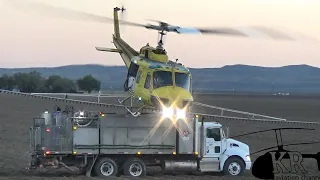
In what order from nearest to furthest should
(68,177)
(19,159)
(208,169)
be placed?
(68,177), (208,169), (19,159)

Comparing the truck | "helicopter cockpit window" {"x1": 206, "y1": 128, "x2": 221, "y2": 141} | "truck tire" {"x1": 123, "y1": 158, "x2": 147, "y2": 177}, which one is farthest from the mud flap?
"helicopter cockpit window" {"x1": 206, "y1": 128, "x2": 221, "y2": 141}

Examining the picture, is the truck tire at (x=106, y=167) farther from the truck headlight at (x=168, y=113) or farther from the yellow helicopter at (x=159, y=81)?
the truck headlight at (x=168, y=113)

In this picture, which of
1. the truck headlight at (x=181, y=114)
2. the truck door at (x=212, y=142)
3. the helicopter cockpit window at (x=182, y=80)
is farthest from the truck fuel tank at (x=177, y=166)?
the helicopter cockpit window at (x=182, y=80)

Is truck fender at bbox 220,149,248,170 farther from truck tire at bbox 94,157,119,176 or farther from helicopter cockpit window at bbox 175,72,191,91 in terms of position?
truck tire at bbox 94,157,119,176

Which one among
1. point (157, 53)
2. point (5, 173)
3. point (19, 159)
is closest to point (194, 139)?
point (157, 53)

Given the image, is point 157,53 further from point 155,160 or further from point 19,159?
point 19,159

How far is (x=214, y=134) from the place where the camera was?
2367 centimetres

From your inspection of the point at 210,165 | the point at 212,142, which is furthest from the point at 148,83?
the point at 210,165

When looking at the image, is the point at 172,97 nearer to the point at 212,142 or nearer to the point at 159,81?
the point at 159,81

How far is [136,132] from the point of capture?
2262cm

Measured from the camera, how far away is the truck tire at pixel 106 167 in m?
22.3

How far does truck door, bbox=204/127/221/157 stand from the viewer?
23.5 metres

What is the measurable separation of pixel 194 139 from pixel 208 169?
53.3 inches

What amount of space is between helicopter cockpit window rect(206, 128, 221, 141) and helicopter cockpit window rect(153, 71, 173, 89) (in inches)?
89.6
